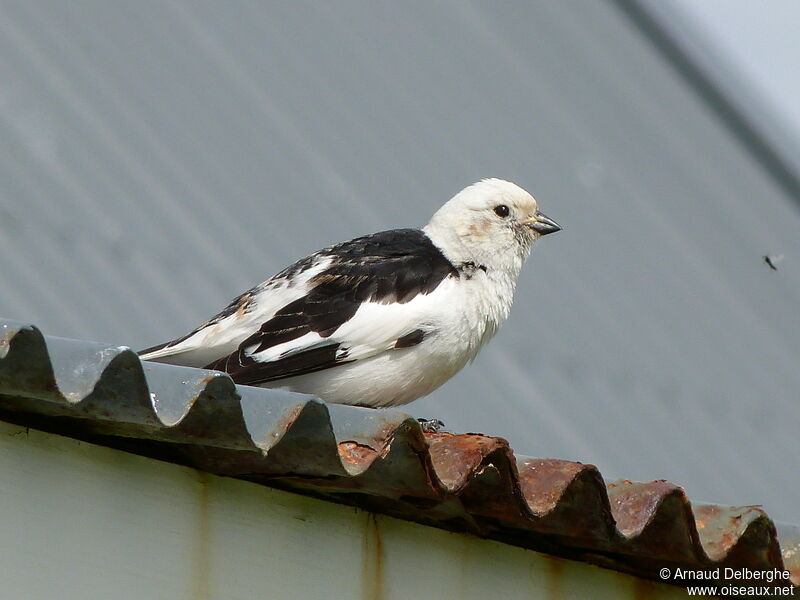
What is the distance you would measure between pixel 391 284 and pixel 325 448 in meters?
2.45

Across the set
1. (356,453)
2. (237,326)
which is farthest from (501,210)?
(356,453)

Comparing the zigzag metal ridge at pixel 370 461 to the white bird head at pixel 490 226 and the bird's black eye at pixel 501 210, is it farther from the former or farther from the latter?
the bird's black eye at pixel 501 210

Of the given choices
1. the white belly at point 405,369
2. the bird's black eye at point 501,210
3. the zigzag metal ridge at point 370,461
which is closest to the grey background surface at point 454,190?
the white belly at point 405,369

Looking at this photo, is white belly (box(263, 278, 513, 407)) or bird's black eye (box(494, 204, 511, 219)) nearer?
white belly (box(263, 278, 513, 407))

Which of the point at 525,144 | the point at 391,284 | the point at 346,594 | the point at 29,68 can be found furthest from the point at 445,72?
the point at 346,594

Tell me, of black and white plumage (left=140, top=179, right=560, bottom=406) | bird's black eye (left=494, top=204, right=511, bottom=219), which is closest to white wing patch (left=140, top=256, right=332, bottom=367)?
black and white plumage (left=140, top=179, right=560, bottom=406)

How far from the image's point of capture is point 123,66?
7281mm

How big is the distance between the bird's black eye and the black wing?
714 mm

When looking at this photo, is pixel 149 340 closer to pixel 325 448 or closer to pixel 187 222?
pixel 187 222

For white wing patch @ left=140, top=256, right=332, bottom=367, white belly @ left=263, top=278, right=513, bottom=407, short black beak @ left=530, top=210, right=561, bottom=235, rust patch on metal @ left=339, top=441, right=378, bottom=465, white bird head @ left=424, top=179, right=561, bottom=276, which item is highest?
white wing patch @ left=140, top=256, right=332, bottom=367

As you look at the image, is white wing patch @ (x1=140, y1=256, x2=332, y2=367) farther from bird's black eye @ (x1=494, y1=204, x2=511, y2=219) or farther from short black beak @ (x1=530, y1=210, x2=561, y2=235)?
short black beak @ (x1=530, y1=210, x2=561, y2=235)

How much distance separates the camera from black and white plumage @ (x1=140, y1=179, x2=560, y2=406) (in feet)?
17.4

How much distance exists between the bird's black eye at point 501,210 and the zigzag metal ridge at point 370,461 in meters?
2.65

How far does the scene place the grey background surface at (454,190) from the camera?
6.40m
